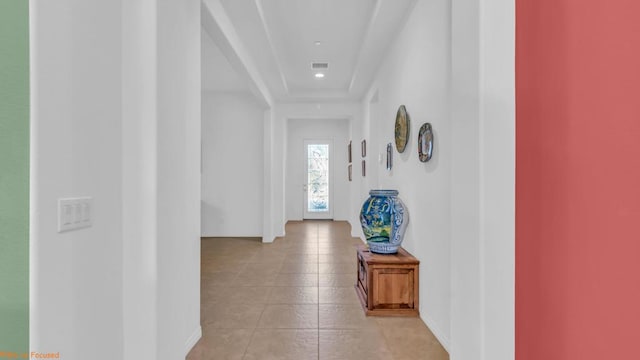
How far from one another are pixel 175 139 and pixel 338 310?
2.01m

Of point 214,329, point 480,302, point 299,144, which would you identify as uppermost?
point 299,144

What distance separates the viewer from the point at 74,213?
1.29m

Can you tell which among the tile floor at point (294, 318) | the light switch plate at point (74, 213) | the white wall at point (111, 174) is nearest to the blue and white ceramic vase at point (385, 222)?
the tile floor at point (294, 318)

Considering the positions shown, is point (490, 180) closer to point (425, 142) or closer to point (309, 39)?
point (425, 142)

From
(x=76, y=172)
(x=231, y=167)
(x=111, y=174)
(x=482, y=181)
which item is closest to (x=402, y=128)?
(x=482, y=181)

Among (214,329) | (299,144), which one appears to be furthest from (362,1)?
(299,144)

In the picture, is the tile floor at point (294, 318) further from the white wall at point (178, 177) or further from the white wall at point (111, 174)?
the white wall at point (111, 174)

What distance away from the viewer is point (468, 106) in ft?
4.71

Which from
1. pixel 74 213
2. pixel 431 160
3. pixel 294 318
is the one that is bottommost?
pixel 294 318

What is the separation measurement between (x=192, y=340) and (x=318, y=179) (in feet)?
24.6

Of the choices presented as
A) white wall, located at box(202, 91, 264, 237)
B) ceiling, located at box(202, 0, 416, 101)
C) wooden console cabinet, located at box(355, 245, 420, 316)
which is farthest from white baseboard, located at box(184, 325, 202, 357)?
white wall, located at box(202, 91, 264, 237)

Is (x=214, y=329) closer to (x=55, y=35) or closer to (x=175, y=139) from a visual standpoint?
(x=175, y=139)

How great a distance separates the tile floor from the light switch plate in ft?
4.42

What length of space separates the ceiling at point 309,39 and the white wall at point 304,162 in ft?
11.2
